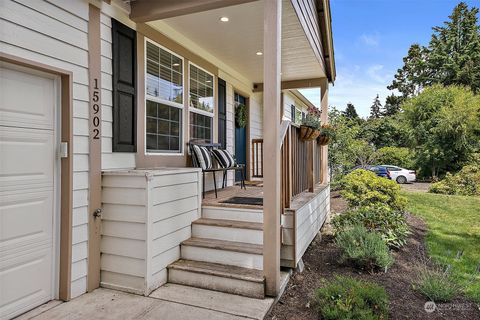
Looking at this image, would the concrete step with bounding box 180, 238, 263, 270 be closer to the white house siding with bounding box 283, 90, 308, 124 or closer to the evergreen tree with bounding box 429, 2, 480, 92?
the white house siding with bounding box 283, 90, 308, 124

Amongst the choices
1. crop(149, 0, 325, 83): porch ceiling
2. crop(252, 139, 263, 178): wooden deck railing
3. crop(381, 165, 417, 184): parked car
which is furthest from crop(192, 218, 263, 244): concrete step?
crop(381, 165, 417, 184): parked car

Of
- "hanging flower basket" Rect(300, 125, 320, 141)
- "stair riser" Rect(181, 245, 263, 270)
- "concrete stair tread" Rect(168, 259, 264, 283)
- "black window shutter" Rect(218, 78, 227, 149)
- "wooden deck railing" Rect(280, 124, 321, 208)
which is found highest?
"black window shutter" Rect(218, 78, 227, 149)

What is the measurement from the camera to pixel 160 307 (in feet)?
8.39

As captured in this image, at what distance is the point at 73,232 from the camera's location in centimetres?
269

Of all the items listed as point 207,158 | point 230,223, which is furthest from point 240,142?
point 230,223

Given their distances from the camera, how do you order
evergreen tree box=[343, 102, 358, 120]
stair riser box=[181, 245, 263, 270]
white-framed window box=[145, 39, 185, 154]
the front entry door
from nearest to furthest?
stair riser box=[181, 245, 263, 270]
white-framed window box=[145, 39, 185, 154]
the front entry door
evergreen tree box=[343, 102, 358, 120]

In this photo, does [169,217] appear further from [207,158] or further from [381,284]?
[381,284]

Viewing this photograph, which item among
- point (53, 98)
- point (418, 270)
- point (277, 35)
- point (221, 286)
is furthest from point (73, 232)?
point (418, 270)

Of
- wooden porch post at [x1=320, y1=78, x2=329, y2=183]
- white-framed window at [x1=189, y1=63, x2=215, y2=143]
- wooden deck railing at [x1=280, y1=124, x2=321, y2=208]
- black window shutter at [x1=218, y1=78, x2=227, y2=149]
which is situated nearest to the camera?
wooden deck railing at [x1=280, y1=124, x2=321, y2=208]

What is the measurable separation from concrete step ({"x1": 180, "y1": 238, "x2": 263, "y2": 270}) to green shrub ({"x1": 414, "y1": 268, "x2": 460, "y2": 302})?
64.4 inches

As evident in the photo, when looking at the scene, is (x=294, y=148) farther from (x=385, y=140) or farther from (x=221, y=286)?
(x=385, y=140)

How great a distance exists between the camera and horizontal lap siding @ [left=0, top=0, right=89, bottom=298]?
91.0 inches

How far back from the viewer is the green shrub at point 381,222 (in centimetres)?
448

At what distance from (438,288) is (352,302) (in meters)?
1.06
